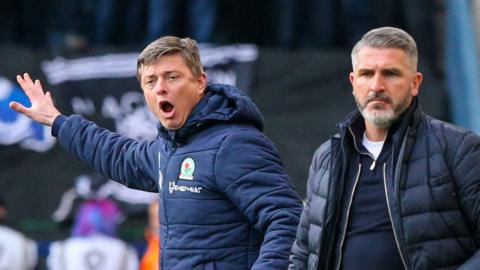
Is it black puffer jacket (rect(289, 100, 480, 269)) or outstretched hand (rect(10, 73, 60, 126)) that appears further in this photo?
outstretched hand (rect(10, 73, 60, 126))

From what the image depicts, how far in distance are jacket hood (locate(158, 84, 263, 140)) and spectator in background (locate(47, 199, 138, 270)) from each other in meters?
4.23

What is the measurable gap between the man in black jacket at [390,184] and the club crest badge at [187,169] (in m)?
0.57

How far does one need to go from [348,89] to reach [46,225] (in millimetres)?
2330

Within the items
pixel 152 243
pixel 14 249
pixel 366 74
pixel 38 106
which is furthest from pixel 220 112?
pixel 14 249

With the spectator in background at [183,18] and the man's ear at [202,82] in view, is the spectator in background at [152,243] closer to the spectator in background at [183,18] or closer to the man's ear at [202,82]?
the spectator in background at [183,18]

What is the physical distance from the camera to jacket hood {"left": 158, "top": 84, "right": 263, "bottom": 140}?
517 cm

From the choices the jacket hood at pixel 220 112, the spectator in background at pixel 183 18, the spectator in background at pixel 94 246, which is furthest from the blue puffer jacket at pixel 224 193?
the spectator in background at pixel 183 18

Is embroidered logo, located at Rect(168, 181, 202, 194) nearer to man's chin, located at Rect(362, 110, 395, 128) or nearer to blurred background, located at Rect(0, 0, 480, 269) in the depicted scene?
man's chin, located at Rect(362, 110, 395, 128)

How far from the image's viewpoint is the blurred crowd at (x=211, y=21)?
977 cm

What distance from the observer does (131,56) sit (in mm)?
9594

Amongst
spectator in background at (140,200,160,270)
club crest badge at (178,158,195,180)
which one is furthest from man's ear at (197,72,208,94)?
spectator in background at (140,200,160,270)

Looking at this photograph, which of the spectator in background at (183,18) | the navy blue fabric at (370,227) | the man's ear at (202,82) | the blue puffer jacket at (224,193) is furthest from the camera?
the spectator in background at (183,18)

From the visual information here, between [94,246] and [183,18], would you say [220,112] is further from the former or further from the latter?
[183,18]

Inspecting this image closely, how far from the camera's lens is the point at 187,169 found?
513 cm
